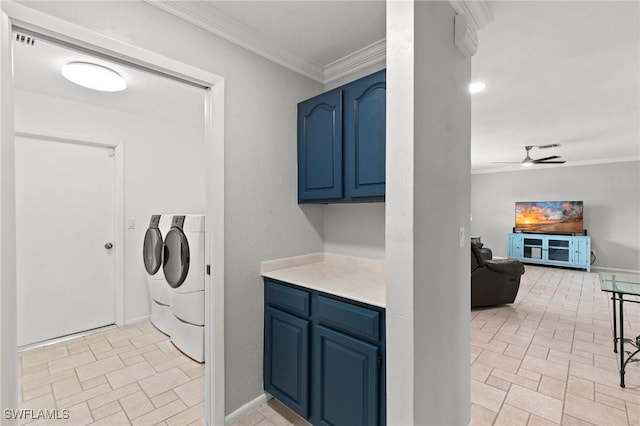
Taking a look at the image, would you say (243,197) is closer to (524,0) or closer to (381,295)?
(381,295)

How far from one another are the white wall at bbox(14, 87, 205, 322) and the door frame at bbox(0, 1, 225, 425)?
133 centimetres

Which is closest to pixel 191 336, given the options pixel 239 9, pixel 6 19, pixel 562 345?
pixel 6 19

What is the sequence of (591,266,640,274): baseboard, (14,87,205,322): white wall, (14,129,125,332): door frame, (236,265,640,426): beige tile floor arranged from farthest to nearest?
(591,266,640,274): baseboard
(14,129,125,332): door frame
(14,87,205,322): white wall
(236,265,640,426): beige tile floor

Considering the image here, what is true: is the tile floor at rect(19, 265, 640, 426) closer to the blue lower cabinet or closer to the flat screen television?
the blue lower cabinet

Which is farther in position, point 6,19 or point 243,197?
point 243,197

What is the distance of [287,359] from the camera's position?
6.03ft

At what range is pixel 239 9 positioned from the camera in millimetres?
1686

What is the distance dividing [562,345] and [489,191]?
6.09 meters

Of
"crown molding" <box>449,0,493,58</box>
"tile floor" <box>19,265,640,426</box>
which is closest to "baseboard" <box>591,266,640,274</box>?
"tile floor" <box>19,265,640,426</box>

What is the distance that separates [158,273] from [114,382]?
3.56 feet

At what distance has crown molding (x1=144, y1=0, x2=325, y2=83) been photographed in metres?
1.59

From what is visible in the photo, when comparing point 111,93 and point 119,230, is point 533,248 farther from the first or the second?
point 111,93

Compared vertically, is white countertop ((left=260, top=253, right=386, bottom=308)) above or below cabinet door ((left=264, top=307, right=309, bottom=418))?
above

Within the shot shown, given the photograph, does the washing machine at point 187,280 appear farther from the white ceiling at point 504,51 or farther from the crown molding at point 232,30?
the crown molding at point 232,30
